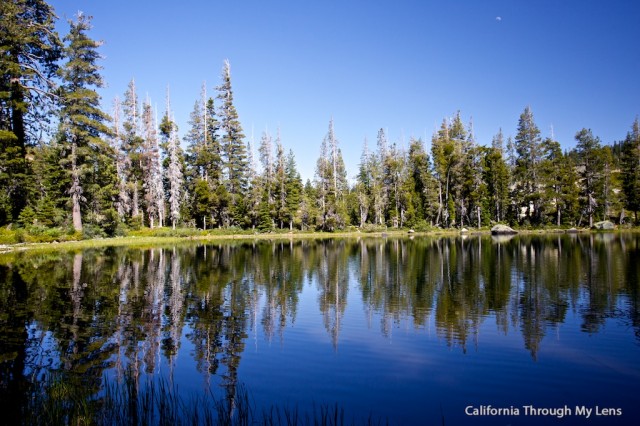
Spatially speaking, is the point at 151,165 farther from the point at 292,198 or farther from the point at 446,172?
the point at 446,172

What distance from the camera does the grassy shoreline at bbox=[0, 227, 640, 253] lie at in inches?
1459

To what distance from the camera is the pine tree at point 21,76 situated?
26.2m

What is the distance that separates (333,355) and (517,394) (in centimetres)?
446

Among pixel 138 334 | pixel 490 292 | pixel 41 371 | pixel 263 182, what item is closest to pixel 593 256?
pixel 490 292

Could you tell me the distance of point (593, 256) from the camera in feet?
106

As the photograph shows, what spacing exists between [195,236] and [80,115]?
2365 centimetres

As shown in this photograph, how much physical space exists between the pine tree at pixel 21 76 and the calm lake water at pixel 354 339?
30.4 ft

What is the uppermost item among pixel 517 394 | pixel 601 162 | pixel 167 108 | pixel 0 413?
pixel 167 108

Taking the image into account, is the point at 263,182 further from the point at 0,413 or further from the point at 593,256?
the point at 0,413

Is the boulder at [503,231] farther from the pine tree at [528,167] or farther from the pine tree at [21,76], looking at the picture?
the pine tree at [21,76]

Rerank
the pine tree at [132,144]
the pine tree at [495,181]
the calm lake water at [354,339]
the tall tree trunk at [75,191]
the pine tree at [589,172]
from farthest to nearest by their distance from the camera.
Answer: the pine tree at [495,181]
the pine tree at [589,172]
the pine tree at [132,144]
the tall tree trunk at [75,191]
the calm lake water at [354,339]

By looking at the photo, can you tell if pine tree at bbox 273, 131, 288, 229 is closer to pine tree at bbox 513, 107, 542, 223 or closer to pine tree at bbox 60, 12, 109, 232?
pine tree at bbox 60, 12, 109, 232

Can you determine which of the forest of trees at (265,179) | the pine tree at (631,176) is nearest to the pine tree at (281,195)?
Result: the forest of trees at (265,179)

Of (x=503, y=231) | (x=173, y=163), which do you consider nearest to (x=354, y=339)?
(x=173, y=163)
